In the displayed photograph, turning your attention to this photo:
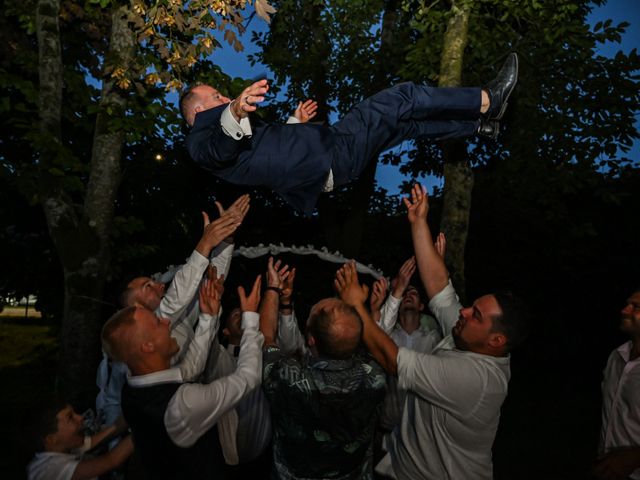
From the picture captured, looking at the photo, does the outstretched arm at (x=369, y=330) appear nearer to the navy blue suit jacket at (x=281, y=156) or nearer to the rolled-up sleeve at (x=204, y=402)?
the rolled-up sleeve at (x=204, y=402)

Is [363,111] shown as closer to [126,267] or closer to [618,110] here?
[618,110]

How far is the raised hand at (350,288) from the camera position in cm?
260

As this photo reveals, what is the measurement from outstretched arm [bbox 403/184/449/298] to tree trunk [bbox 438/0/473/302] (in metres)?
2.83

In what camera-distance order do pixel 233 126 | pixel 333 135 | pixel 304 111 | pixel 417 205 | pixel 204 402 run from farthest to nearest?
pixel 304 111 → pixel 333 135 → pixel 417 205 → pixel 233 126 → pixel 204 402

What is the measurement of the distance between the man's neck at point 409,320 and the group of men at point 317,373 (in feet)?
5.59

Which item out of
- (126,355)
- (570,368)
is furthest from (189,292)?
(570,368)

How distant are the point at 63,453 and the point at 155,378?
0.87 metres

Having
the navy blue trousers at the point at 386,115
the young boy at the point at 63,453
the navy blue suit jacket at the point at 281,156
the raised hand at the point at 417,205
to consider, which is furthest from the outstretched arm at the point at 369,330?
the young boy at the point at 63,453

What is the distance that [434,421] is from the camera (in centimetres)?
256

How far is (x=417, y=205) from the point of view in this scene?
311 cm

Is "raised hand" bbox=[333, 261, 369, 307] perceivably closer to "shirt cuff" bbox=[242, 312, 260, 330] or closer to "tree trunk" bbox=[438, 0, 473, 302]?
"shirt cuff" bbox=[242, 312, 260, 330]

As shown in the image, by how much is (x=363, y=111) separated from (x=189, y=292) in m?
1.73

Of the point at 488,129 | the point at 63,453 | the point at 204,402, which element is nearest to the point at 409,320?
the point at 488,129

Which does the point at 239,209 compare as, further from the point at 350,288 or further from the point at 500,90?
the point at 500,90
